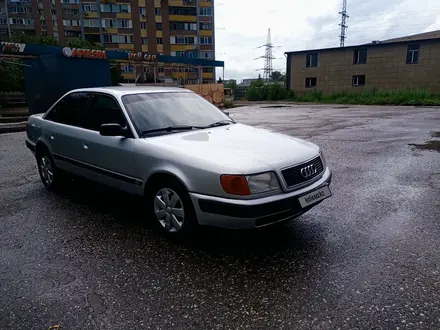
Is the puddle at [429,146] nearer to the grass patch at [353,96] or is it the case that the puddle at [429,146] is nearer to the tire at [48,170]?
the tire at [48,170]

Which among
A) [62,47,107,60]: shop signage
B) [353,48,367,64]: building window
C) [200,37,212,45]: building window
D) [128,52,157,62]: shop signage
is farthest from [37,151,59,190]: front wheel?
[200,37,212,45]: building window

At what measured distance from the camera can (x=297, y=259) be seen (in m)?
3.09

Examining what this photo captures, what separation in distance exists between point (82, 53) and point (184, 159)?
55.8ft

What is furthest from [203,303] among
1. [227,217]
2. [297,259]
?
[297,259]

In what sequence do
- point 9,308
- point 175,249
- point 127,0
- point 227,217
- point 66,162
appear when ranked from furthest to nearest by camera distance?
1. point 127,0
2. point 66,162
3. point 175,249
4. point 227,217
5. point 9,308

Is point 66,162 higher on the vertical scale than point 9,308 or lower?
higher

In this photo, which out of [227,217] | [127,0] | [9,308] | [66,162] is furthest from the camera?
[127,0]

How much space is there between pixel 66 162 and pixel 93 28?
236 feet

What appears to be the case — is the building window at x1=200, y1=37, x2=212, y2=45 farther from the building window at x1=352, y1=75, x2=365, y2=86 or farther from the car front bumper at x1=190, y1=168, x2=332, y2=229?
the car front bumper at x1=190, y1=168, x2=332, y2=229

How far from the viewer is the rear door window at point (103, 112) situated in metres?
4.05

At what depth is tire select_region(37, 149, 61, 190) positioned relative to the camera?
17.1 feet

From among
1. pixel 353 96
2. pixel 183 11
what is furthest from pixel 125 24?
pixel 353 96

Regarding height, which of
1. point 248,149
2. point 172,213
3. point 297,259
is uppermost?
point 248,149

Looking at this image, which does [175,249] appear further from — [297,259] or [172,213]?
[297,259]
